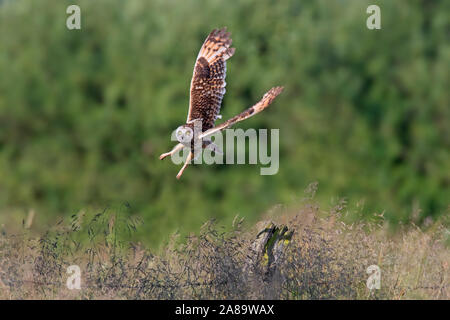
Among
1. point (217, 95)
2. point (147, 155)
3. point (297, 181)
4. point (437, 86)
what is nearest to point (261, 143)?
point (297, 181)

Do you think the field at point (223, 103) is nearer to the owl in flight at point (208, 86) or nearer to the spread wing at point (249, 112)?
the owl in flight at point (208, 86)

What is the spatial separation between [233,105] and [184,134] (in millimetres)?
12656

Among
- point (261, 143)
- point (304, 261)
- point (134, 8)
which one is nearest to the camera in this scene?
point (304, 261)

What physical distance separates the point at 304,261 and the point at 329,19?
49.3 feet

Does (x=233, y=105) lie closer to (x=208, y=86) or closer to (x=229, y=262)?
(x=208, y=86)

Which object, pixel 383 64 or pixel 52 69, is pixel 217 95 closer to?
pixel 383 64

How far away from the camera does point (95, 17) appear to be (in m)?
21.5

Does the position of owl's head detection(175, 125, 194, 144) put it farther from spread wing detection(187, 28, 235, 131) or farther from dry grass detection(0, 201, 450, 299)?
dry grass detection(0, 201, 450, 299)

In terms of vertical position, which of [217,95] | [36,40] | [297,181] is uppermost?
[36,40]

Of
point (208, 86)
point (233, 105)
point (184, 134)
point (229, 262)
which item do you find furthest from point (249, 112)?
point (233, 105)

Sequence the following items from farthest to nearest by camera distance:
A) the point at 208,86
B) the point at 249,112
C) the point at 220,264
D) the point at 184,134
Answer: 1. the point at 208,86
2. the point at 184,134
3. the point at 249,112
4. the point at 220,264

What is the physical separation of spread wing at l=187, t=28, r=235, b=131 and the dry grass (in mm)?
1257

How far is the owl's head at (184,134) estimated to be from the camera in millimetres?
5684

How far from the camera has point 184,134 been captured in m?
5.72
